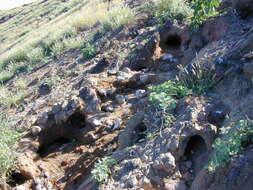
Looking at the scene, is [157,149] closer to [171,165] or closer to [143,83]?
[171,165]

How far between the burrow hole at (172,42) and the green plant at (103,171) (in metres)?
2.89

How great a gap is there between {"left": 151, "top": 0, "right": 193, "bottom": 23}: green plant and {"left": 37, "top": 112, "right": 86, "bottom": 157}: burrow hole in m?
2.41

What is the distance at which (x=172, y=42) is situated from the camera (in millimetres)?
6605

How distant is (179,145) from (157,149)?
0.83 ft

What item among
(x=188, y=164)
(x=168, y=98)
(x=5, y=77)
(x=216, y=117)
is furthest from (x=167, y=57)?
(x=5, y=77)

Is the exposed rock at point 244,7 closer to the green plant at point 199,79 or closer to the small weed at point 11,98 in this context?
the green plant at point 199,79

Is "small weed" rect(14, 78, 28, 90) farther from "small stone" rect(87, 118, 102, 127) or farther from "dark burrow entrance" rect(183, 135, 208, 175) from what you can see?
"dark burrow entrance" rect(183, 135, 208, 175)

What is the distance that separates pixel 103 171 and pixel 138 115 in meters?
0.95

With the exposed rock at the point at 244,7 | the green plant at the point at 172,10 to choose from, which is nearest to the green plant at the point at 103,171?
the exposed rock at the point at 244,7

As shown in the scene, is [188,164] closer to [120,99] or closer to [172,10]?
[120,99]

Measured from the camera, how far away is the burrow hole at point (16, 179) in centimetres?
511

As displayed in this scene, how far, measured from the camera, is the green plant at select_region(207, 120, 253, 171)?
3.12 metres

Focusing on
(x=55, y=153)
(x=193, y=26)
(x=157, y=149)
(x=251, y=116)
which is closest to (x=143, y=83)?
(x=193, y=26)

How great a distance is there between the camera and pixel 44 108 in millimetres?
6684
